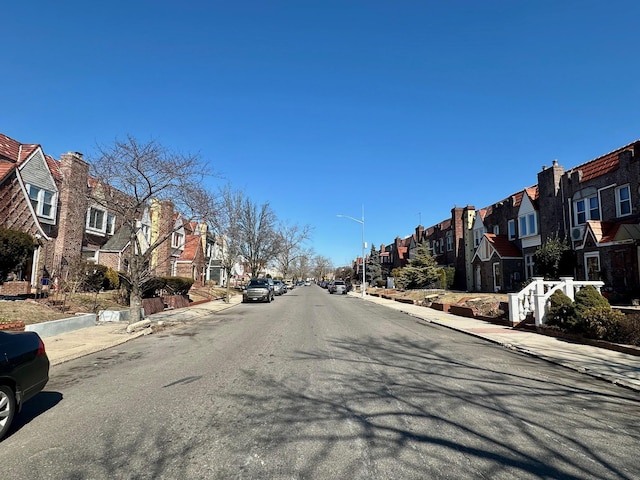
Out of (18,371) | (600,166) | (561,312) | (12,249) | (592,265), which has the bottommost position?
(18,371)

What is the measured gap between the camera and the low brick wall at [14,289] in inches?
691

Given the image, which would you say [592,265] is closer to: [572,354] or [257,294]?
[572,354]

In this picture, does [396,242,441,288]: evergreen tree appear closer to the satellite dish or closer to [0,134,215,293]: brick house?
[0,134,215,293]: brick house

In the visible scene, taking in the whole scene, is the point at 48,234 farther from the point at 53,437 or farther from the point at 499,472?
the point at 499,472

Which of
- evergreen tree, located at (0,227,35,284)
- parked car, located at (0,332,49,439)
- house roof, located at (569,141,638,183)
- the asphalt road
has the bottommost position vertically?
the asphalt road

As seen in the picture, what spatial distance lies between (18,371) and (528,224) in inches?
1253

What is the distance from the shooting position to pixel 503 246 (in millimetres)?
32312

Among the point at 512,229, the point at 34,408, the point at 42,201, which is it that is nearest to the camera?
the point at 34,408

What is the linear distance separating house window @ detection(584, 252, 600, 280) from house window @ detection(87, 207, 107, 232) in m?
32.9

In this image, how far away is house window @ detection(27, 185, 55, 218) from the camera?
24609mm

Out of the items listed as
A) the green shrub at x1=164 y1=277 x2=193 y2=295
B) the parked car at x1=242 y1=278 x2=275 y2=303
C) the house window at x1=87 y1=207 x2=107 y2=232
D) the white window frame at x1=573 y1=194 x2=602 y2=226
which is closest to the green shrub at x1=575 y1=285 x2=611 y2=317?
the white window frame at x1=573 y1=194 x2=602 y2=226

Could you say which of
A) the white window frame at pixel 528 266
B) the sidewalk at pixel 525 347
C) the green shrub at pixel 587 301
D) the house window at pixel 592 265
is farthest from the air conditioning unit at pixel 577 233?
the green shrub at pixel 587 301

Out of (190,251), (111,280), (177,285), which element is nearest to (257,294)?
(177,285)

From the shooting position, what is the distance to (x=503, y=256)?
31297 mm
